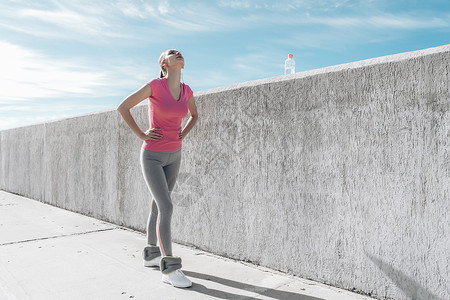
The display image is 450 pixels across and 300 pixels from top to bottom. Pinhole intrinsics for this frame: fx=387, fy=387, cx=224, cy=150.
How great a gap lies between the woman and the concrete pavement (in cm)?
29

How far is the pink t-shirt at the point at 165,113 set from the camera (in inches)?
127

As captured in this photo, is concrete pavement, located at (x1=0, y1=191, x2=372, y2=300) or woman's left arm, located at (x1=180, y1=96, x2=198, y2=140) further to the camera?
woman's left arm, located at (x1=180, y1=96, x2=198, y2=140)

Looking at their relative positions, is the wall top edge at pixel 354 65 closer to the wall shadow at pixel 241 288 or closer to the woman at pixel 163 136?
the woman at pixel 163 136

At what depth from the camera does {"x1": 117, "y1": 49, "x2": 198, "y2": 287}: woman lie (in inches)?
124

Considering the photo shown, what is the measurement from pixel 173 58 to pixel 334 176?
5.33ft

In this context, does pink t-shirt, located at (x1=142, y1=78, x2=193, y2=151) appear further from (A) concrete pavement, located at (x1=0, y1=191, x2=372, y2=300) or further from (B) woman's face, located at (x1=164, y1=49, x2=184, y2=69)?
(A) concrete pavement, located at (x1=0, y1=191, x2=372, y2=300)

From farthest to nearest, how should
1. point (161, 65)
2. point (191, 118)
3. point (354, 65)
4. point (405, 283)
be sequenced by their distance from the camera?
point (191, 118), point (161, 65), point (354, 65), point (405, 283)

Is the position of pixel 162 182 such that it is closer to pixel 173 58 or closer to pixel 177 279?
pixel 177 279

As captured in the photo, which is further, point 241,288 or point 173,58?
point 173,58

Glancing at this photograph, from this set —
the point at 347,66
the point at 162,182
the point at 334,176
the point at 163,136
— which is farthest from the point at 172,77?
the point at 334,176

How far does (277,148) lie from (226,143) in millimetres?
638

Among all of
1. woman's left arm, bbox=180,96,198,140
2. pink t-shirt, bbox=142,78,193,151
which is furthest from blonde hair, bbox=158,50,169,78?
woman's left arm, bbox=180,96,198,140

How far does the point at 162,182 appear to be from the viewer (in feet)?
10.6

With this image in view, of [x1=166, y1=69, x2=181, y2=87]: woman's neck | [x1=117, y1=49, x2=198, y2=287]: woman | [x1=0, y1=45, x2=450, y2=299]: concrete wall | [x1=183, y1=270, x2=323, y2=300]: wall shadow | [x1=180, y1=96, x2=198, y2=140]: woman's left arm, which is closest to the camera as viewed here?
[x1=0, y1=45, x2=450, y2=299]: concrete wall
